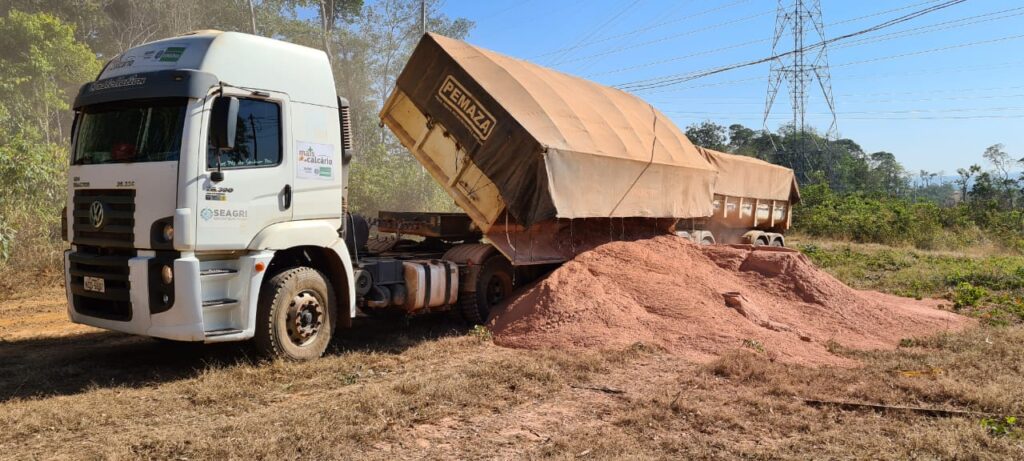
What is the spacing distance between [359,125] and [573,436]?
3339 centimetres

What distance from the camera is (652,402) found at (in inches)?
215

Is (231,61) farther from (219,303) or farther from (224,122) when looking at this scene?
(219,303)

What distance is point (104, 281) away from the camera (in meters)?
5.86

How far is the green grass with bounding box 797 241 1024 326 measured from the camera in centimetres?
1109

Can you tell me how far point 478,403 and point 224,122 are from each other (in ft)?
10.8

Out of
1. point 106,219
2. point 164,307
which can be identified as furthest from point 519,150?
point 106,219

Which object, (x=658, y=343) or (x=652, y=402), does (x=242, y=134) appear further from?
(x=658, y=343)

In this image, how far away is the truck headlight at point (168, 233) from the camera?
5.52 m

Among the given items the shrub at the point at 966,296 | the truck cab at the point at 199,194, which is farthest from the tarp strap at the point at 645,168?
the shrub at the point at 966,296

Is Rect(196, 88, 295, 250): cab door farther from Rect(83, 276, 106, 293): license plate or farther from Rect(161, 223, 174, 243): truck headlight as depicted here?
Rect(83, 276, 106, 293): license plate

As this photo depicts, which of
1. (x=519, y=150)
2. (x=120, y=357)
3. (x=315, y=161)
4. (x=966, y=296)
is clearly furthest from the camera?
(x=966, y=296)

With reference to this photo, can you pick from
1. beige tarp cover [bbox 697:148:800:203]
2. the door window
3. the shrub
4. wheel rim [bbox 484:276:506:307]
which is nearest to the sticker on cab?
the door window

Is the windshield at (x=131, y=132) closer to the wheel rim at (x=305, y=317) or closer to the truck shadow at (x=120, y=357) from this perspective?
the wheel rim at (x=305, y=317)

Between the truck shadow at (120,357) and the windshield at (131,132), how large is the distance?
6.65 feet
